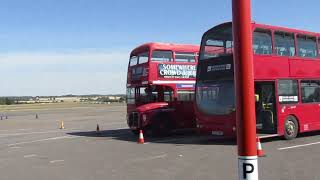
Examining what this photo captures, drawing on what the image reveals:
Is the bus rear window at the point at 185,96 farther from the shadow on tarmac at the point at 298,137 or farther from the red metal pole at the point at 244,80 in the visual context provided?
the red metal pole at the point at 244,80

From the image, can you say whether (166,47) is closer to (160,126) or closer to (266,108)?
(160,126)

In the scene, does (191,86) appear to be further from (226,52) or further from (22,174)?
(22,174)

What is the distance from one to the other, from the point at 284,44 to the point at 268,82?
1.51m

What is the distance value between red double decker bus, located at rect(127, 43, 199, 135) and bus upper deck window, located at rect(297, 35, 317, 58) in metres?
5.31

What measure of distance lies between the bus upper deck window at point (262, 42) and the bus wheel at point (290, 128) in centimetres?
245

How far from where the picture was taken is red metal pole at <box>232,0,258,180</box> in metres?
3.20

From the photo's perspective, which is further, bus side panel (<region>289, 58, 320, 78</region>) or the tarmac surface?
bus side panel (<region>289, 58, 320, 78</region>)

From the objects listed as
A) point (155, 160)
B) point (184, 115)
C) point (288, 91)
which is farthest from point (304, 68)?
point (155, 160)

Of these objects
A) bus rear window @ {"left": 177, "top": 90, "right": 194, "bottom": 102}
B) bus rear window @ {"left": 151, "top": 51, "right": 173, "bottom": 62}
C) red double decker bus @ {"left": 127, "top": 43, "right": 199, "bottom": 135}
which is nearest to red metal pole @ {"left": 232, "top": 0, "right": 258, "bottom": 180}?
red double decker bus @ {"left": 127, "top": 43, "right": 199, "bottom": 135}

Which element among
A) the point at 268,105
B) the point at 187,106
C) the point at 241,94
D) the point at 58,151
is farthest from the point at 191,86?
the point at 241,94

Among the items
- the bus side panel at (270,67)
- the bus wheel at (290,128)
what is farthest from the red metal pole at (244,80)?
the bus wheel at (290,128)

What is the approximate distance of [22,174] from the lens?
452 inches

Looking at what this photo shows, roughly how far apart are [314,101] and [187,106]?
17.2 ft

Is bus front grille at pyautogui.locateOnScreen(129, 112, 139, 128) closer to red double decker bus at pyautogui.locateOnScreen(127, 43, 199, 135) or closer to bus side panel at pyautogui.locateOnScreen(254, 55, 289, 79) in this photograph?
red double decker bus at pyautogui.locateOnScreen(127, 43, 199, 135)
